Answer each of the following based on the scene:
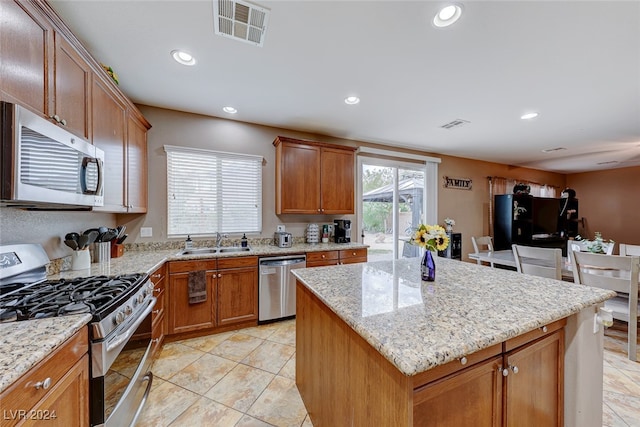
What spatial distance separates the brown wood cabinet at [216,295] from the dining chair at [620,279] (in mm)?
3332

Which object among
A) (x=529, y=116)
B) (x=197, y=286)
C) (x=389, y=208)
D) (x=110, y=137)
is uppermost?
(x=529, y=116)

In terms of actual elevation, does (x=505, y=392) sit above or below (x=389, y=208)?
below

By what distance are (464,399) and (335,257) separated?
2380 millimetres

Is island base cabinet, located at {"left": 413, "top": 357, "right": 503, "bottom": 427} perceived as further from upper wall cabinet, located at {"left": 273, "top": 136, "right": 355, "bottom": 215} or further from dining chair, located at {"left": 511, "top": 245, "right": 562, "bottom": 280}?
upper wall cabinet, located at {"left": 273, "top": 136, "right": 355, "bottom": 215}

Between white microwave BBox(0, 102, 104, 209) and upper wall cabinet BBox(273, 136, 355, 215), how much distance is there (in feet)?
6.70

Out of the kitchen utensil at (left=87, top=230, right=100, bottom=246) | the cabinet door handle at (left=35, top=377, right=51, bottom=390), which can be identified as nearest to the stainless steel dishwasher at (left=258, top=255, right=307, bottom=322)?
the kitchen utensil at (left=87, top=230, right=100, bottom=246)

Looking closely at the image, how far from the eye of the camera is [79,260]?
1883 millimetres

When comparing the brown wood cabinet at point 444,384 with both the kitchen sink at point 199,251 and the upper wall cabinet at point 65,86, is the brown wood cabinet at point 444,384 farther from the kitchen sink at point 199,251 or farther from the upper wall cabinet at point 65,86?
the kitchen sink at point 199,251

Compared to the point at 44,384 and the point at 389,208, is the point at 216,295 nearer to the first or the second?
the point at 44,384

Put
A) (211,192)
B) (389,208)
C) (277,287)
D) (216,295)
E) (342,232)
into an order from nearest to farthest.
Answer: (216,295)
(277,287)
(211,192)
(342,232)
(389,208)

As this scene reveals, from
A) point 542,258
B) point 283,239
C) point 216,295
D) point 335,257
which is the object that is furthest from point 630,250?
point 216,295

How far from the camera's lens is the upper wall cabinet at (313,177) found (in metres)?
3.34

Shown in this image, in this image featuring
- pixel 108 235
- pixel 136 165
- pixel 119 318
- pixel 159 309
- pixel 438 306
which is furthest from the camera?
pixel 136 165

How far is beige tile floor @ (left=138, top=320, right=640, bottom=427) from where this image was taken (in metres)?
1.61
